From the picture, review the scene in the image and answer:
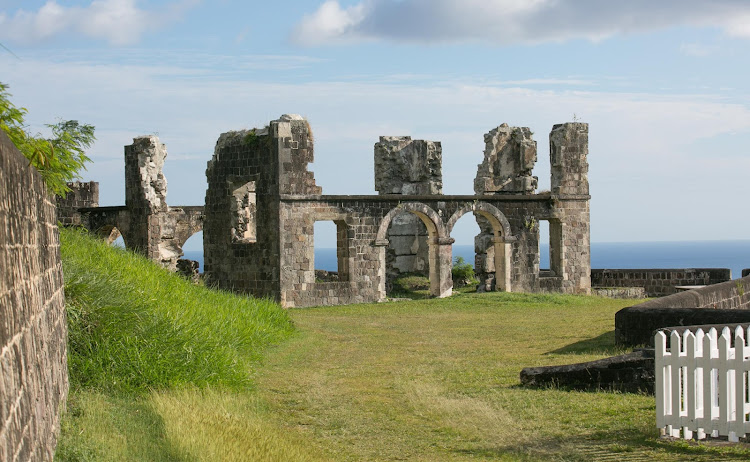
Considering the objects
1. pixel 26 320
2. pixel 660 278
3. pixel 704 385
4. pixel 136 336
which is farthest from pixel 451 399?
pixel 660 278

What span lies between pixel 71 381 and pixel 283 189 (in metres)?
14.6

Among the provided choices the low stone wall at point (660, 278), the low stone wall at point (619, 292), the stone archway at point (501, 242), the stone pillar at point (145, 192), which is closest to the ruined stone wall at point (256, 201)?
the stone pillar at point (145, 192)

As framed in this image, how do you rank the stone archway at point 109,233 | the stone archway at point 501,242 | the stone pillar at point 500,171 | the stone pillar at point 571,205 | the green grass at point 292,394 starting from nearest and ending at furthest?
the green grass at point 292,394, the stone archway at point 501,242, the stone pillar at point 571,205, the stone pillar at point 500,171, the stone archway at point 109,233

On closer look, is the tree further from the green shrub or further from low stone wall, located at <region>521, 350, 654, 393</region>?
the green shrub

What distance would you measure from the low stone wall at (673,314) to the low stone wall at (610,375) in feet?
5.80

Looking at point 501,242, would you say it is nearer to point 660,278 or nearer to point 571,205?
point 571,205

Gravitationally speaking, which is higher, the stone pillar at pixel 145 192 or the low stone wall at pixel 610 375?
the stone pillar at pixel 145 192

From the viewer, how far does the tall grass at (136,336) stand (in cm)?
1020

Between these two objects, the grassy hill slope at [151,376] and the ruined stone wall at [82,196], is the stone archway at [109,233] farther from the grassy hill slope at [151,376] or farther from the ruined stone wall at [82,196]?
the grassy hill slope at [151,376]

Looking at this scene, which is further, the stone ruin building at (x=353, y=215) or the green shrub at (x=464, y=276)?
the green shrub at (x=464, y=276)

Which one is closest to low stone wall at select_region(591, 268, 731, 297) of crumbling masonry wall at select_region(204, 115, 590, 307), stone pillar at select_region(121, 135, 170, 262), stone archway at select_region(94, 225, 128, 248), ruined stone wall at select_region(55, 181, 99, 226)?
crumbling masonry wall at select_region(204, 115, 590, 307)

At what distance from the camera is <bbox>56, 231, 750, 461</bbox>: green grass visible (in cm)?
827

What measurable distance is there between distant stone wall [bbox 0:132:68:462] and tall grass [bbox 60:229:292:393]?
6.05 feet

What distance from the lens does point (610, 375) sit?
10.6 meters
